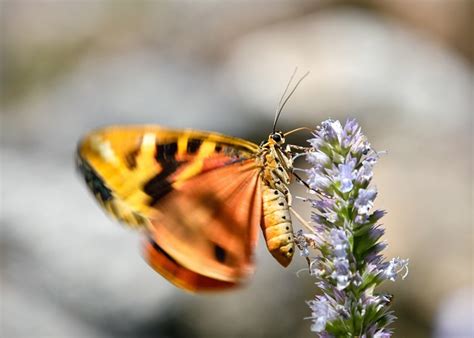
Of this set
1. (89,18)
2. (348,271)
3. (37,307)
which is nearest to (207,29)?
(89,18)

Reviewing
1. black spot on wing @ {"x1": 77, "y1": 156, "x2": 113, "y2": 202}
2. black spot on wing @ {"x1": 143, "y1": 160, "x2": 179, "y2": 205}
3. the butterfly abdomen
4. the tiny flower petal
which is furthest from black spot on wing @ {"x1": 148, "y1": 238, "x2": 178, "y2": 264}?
the tiny flower petal

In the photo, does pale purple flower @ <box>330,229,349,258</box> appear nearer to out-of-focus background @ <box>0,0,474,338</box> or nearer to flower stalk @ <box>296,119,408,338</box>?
flower stalk @ <box>296,119,408,338</box>

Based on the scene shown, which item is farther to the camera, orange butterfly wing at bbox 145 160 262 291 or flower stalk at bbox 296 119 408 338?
orange butterfly wing at bbox 145 160 262 291

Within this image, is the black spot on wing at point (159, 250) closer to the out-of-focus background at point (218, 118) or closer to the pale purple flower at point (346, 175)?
the pale purple flower at point (346, 175)

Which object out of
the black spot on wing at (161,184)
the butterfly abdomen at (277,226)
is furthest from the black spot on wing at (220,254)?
the black spot on wing at (161,184)

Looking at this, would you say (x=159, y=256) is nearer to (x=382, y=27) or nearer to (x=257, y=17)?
(x=382, y=27)

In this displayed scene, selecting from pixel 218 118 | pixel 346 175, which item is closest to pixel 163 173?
pixel 346 175

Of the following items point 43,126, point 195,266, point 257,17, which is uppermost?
point 257,17
